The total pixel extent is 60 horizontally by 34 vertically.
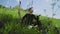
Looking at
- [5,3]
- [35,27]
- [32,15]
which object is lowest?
[35,27]

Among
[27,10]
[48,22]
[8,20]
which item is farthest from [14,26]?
[48,22]

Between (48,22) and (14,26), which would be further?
(48,22)

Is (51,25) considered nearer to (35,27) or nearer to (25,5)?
(35,27)

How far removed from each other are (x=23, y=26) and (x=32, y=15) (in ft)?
0.57

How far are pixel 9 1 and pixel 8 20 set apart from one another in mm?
246

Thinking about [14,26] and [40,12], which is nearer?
[14,26]

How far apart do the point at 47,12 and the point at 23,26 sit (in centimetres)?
38

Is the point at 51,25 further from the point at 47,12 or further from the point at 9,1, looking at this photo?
the point at 9,1

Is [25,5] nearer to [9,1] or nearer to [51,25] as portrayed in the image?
[9,1]

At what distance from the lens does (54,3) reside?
7.95 feet

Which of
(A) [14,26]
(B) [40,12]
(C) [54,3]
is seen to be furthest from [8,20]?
(C) [54,3]

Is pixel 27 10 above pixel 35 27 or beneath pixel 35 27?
above

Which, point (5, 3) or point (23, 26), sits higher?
point (5, 3)

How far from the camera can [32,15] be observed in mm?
2328
